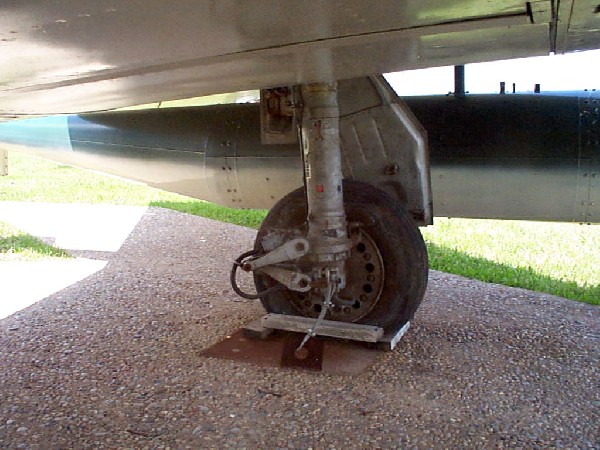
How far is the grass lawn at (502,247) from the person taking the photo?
A: 5.04 meters

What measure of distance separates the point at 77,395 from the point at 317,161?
5.17 ft

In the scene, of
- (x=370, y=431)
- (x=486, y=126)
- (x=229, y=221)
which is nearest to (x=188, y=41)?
(x=370, y=431)

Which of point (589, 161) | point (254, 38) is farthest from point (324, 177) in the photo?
point (589, 161)

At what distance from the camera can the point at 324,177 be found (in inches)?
126

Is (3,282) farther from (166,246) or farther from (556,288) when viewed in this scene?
(556,288)

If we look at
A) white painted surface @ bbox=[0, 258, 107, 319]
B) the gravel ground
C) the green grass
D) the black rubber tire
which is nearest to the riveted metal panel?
the gravel ground

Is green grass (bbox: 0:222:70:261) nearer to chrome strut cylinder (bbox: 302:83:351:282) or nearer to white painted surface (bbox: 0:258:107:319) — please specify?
white painted surface (bbox: 0:258:107:319)

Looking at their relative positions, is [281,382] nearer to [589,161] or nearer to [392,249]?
[392,249]

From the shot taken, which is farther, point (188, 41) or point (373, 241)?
point (373, 241)

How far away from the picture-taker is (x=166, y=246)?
6488mm

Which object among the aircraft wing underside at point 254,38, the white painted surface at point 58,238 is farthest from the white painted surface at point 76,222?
the aircraft wing underside at point 254,38

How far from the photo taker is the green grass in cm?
603

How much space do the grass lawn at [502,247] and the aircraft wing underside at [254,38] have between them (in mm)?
2985

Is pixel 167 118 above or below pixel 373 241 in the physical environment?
above
